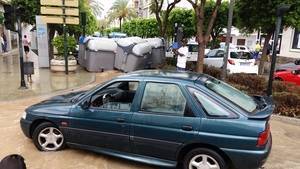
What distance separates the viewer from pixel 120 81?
201 inches

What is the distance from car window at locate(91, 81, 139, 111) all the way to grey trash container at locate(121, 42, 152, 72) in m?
9.73

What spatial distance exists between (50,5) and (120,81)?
10566 mm

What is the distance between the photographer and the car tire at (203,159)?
14.4 ft

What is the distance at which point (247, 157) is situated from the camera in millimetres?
4223

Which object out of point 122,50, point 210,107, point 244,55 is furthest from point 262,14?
point 210,107

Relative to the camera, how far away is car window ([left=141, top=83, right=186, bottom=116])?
4602mm

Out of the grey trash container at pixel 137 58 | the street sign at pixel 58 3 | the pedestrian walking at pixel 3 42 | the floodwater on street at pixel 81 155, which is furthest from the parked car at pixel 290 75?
the pedestrian walking at pixel 3 42

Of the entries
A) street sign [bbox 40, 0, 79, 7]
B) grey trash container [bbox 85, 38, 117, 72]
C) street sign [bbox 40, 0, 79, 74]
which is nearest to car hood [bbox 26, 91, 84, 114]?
street sign [bbox 40, 0, 79, 74]

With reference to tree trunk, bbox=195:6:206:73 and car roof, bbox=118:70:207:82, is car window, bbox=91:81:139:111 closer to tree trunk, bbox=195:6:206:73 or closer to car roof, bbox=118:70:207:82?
car roof, bbox=118:70:207:82

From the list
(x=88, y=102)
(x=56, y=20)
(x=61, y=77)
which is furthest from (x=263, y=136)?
(x=56, y=20)

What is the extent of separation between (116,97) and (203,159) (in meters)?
1.74

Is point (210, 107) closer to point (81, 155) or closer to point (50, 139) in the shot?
point (81, 155)

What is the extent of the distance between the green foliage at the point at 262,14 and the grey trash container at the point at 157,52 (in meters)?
4.27

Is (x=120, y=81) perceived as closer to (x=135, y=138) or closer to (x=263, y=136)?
(x=135, y=138)
